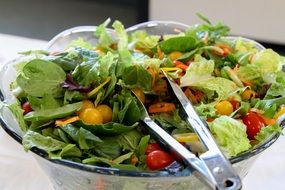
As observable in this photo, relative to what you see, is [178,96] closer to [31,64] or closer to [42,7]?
[31,64]

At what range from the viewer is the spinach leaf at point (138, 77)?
604 millimetres

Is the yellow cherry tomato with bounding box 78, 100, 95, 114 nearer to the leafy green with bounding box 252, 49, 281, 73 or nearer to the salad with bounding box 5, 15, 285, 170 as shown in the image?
the salad with bounding box 5, 15, 285, 170

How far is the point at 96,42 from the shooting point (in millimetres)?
834

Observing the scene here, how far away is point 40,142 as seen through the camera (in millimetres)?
535

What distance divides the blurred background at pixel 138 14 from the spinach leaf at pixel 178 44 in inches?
32.7

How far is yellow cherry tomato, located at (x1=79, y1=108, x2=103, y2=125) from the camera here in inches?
22.2

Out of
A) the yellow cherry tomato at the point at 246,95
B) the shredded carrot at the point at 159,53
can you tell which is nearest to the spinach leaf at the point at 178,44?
the shredded carrot at the point at 159,53

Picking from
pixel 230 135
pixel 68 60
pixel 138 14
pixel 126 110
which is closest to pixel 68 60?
pixel 68 60

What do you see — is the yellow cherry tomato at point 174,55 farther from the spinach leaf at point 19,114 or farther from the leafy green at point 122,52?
the spinach leaf at point 19,114

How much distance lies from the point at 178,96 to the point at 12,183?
0.26 meters

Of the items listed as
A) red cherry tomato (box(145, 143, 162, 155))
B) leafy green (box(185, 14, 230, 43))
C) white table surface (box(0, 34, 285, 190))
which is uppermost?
leafy green (box(185, 14, 230, 43))

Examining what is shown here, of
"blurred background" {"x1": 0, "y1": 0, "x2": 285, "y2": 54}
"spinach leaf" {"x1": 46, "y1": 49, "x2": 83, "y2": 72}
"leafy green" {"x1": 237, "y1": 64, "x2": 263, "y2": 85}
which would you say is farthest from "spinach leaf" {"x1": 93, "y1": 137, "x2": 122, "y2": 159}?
"blurred background" {"x1": 0, "y1": 0, "x2": 285, "y2": 54}

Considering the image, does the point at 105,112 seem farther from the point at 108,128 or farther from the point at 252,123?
the point at 252,123

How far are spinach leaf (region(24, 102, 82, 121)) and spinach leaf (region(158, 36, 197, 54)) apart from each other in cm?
19
